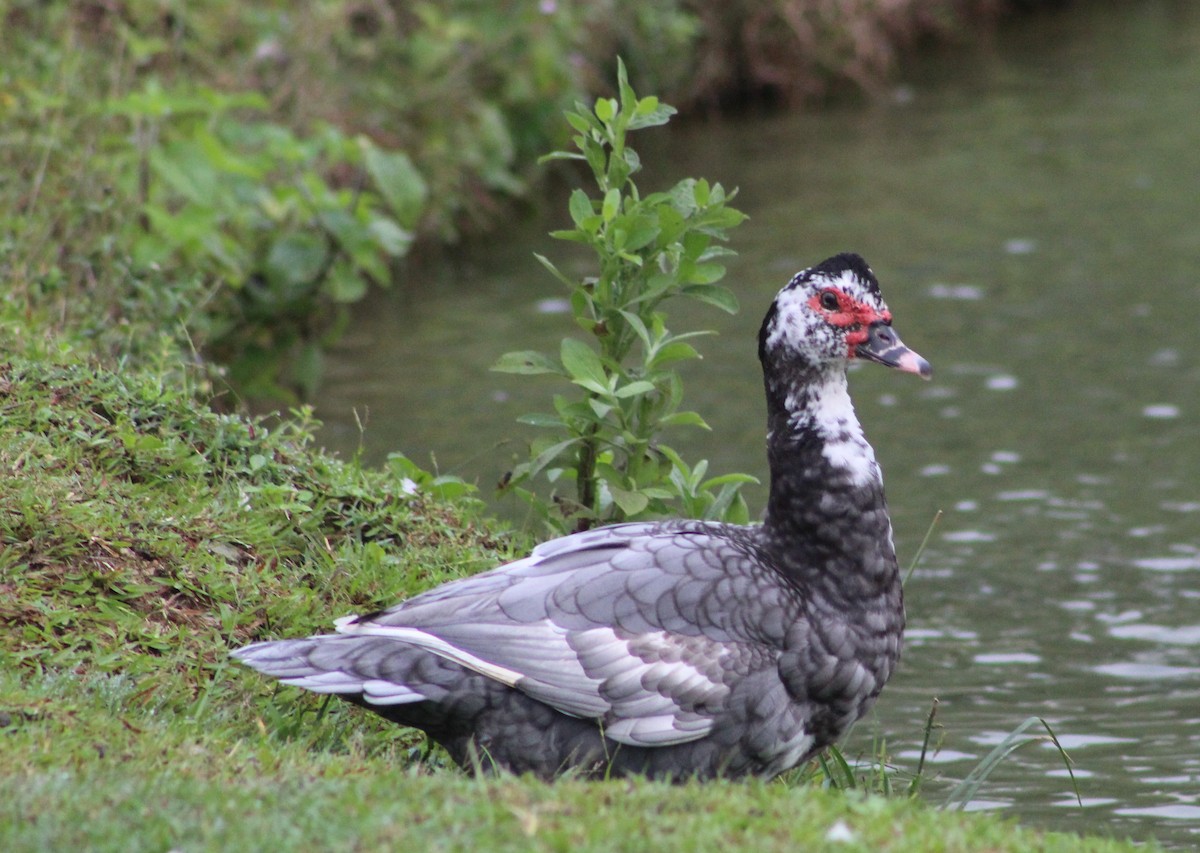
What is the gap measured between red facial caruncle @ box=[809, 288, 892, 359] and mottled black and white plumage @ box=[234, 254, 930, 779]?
214 mm

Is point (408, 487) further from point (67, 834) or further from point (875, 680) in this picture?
point (67, 834)

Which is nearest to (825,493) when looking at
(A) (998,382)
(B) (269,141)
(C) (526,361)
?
(C) (526,361)

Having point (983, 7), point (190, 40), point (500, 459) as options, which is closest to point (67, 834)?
point (500, 459)

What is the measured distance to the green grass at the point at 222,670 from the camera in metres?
3.78

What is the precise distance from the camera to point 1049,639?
725 cm

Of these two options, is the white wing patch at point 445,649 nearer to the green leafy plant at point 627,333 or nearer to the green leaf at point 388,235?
the green leafy plant at point 627,333

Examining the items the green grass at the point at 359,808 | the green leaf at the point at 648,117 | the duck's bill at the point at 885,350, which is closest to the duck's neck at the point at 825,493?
the duck's bill at the point at 885,350

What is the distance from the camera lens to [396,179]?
36.7 feet

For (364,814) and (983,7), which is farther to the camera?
(983,7)

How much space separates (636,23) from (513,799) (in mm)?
12060

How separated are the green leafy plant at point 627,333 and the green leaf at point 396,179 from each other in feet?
17.5

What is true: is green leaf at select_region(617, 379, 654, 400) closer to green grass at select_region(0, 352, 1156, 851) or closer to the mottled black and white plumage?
the mottled black and white plumage

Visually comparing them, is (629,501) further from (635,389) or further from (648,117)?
(648,117)

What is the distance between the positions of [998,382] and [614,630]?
6087 millimetres
